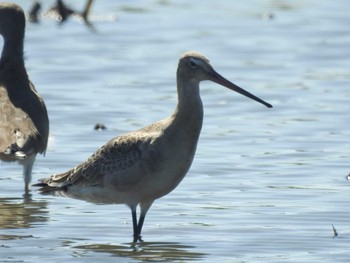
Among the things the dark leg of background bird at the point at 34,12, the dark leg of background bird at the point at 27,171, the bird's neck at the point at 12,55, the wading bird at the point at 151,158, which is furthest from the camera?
the dark leg of background bird at the point at 34,12

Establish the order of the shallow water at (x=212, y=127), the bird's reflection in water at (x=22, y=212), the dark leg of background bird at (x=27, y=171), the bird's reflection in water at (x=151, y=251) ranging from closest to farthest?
the bird's reflection in water at (x=151, y=251) < the shallow water at (x=212, y=127) < the bird's reflection in water at (x=22, y=212) < the dark leg of background bird at (x=27, y=171)

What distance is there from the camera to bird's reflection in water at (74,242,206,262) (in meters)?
10.8

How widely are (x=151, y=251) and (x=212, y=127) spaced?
4.87m

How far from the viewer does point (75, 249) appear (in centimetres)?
1095

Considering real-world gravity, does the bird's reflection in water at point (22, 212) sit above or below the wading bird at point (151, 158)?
below

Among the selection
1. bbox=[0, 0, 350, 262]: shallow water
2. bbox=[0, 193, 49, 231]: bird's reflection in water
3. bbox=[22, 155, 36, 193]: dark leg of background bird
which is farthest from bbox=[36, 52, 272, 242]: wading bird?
bbox=[22, 155, 36, 193]: dark leg of background bird

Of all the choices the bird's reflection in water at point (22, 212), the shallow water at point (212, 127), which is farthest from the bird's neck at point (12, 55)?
the bird's reflection in water at point (22, 212)

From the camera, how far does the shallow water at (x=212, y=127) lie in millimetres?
11156

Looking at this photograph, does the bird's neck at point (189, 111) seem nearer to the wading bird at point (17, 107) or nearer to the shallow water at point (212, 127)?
the shallow water at point (212, 127)

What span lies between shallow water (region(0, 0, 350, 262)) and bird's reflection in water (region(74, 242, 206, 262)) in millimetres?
11

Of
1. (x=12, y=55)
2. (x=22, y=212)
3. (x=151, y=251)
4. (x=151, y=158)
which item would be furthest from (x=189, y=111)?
(x=12, y=55)

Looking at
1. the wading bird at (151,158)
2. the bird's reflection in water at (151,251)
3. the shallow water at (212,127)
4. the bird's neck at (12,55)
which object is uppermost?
the wading bird at (151,158)

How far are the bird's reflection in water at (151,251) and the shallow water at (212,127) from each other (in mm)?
11

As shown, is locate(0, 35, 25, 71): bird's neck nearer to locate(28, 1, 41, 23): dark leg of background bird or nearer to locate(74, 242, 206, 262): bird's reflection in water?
locate(74, 242, 206, 262): bird's reflection in water
